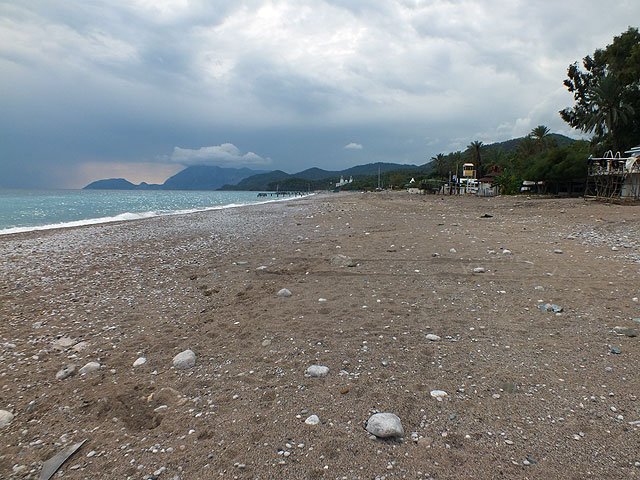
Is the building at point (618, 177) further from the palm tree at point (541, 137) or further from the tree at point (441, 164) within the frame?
the tree at point (441, 164)

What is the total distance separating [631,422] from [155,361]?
4.60m

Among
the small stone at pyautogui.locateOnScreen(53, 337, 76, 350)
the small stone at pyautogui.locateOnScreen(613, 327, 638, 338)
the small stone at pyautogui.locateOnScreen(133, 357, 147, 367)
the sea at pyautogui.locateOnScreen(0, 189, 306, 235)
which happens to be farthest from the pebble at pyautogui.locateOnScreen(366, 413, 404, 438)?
the sea at pyautogui.locateOnScreen(0, 189, 306, 235)

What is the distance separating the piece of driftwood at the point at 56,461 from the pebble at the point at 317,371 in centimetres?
200

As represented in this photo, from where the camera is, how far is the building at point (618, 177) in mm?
27070

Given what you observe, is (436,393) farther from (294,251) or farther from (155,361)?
(294,251)

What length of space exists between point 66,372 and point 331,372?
116 inches

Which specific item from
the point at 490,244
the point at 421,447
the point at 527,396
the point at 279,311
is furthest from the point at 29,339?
the point at 490,244

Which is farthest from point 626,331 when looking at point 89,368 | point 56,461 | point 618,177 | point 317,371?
point 618,177

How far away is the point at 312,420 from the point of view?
9.71 ft

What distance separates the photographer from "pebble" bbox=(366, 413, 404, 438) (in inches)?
107

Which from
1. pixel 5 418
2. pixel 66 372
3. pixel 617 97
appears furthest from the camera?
pixel 617 97

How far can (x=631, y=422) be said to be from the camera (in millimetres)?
2811

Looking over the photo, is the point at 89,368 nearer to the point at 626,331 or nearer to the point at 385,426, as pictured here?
the point at 385,426

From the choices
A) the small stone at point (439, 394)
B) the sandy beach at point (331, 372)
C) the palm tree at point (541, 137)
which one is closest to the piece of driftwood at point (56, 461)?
the sandy beach at point (331, 372)
